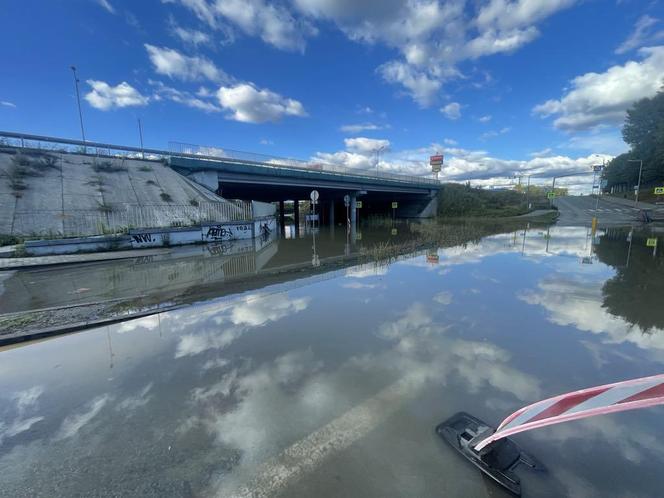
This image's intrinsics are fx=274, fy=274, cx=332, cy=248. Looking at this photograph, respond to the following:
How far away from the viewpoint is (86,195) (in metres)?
17.0

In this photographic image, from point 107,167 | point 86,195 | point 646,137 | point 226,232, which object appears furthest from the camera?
point 646,137

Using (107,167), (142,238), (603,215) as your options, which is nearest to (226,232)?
(142,238)

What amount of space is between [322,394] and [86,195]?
21.0 meters

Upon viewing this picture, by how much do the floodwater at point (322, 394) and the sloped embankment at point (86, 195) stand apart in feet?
45.3

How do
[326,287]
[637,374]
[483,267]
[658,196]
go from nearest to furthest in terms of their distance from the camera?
[637,374] → [326,287] → [483,267] → [658,196]

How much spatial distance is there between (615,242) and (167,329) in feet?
78.3

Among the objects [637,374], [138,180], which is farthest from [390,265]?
[138,180]

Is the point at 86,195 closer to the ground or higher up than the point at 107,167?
closer to the ground

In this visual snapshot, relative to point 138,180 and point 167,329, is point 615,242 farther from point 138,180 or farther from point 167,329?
point 138,180

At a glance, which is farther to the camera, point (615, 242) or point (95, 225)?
point (615, 242)

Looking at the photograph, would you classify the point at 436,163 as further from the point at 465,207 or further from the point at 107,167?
the point at 107,167

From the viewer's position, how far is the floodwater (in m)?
2.37

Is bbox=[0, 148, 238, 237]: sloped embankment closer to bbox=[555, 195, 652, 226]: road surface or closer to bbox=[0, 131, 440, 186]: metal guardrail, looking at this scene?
bbox=[0, 131, 440, 186]: metal guardrail

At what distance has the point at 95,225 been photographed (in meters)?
15.4
